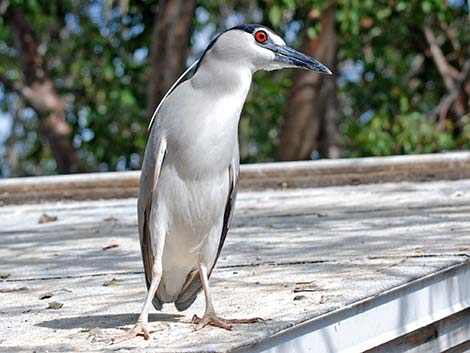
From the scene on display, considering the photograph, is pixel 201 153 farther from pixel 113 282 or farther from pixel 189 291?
pixel 113 282

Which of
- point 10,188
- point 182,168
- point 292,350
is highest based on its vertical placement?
point 182,168

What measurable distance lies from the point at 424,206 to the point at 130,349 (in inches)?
127

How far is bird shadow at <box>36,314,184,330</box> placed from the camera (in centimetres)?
351

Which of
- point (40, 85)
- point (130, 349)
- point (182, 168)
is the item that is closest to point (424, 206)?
point (182, 168)

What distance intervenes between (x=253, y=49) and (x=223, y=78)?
6.0 inches

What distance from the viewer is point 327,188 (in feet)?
24.5

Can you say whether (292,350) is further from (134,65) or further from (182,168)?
(134,65)

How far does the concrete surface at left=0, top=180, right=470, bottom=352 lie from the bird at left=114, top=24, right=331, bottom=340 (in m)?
0.25

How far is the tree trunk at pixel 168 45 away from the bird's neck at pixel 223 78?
22.2 feet

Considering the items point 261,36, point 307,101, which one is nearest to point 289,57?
point 261,36

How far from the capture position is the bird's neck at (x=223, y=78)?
3461mm

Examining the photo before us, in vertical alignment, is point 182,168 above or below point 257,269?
above

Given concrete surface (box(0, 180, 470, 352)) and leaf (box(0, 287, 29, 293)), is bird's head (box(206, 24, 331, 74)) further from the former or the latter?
leaf (box(0, 287, 29, 293))

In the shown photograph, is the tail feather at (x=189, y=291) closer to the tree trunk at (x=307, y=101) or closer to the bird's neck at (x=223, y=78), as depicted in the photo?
the bird's neck at (x=223, y=78)
